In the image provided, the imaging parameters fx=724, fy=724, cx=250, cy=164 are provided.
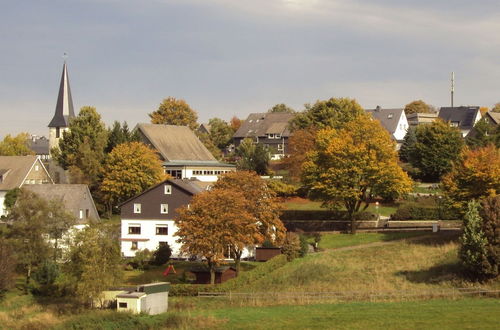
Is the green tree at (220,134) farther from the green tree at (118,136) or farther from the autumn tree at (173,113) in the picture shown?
the green tree at (118,136)

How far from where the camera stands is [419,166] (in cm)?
8975

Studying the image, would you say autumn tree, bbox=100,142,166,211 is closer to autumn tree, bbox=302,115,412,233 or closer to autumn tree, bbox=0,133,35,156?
autumn tree, bbox=302,115,412,233

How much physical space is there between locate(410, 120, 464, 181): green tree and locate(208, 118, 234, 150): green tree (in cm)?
5678

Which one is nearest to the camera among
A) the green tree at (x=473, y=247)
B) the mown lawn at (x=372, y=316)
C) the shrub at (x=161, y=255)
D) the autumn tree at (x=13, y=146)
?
the mown lawn at (x=372, y=316)

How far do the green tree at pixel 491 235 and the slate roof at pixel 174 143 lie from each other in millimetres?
58639

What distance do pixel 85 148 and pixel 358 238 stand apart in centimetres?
3758

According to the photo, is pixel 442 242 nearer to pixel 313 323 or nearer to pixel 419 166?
pixel 313 323

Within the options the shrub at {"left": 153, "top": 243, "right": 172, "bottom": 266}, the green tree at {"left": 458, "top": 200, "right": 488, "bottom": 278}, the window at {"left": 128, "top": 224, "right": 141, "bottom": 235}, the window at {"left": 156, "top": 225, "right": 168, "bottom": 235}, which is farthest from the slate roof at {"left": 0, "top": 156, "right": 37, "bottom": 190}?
the green tree at {"left": 458, "top": 200, "right": 488, "bottom": 278}

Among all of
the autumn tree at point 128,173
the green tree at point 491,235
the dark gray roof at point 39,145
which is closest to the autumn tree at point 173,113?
the dark gray roof at point 39,145

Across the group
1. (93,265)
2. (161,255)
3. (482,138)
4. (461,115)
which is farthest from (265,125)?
(93,265)

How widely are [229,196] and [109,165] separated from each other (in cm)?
3055

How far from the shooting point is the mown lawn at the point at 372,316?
3475 centimetres

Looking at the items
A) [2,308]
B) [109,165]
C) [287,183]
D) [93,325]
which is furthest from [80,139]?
[93,325]

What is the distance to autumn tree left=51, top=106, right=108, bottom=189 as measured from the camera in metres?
85.1
